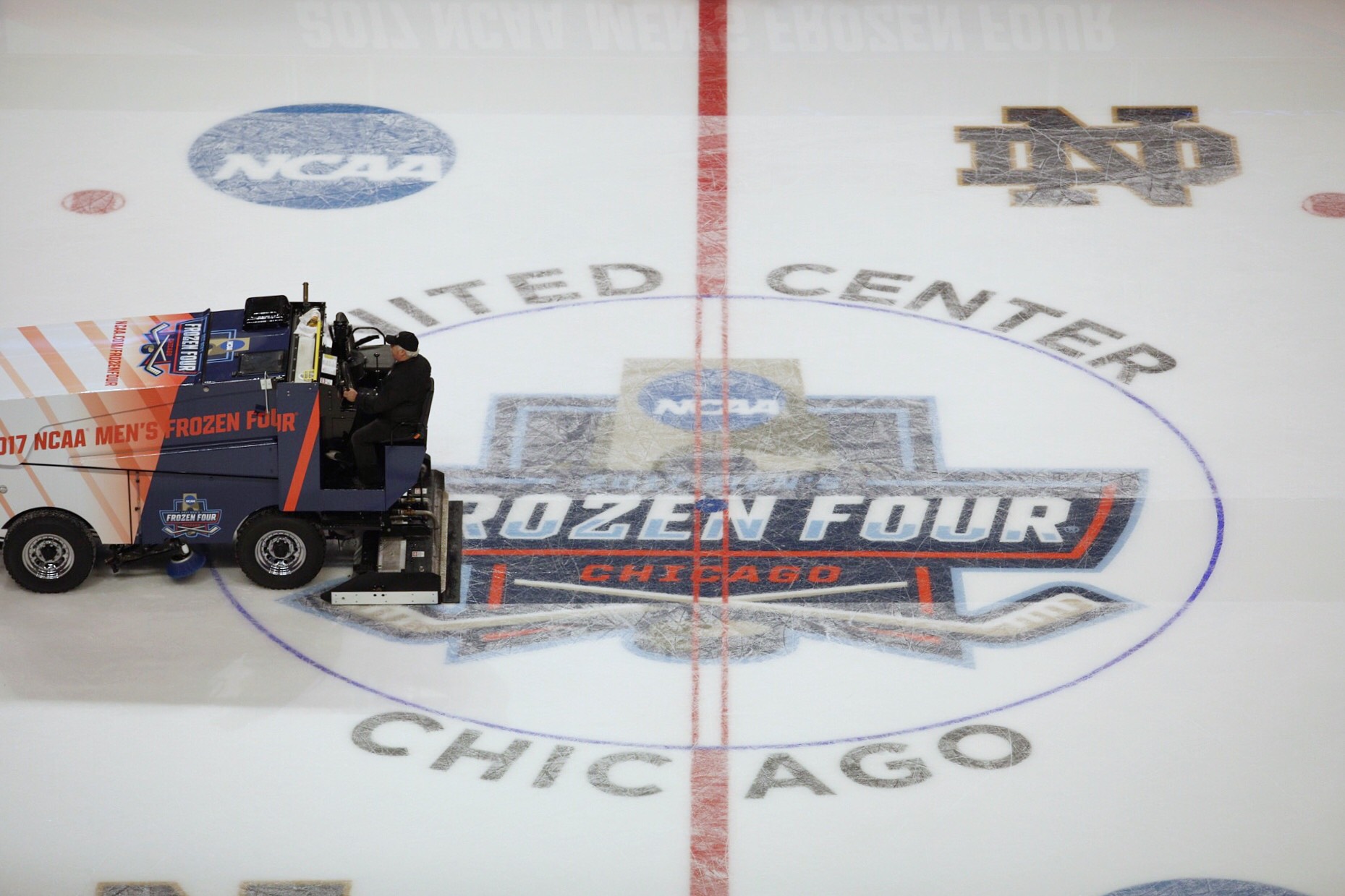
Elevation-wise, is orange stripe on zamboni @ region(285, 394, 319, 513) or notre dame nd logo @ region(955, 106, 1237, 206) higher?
notre dame nd logo @ region(955, 106, 1237, 206)

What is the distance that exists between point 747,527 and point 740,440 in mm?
658

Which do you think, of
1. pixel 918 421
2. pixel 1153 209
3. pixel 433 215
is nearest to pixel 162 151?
pixel 433 215

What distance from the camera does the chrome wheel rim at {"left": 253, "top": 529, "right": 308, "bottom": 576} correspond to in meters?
6.76

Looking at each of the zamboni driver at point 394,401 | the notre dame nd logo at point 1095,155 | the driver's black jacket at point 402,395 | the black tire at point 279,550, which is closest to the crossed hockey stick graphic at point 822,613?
the black tire at point 279,550

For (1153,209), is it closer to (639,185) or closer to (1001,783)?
(639,185)

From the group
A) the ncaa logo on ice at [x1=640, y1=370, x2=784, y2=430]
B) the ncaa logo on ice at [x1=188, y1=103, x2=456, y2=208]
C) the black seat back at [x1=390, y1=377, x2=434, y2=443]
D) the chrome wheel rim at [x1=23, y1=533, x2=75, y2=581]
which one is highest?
the ncaa logo on ice at [x1=188, y1=103, x2=456, y2=208]

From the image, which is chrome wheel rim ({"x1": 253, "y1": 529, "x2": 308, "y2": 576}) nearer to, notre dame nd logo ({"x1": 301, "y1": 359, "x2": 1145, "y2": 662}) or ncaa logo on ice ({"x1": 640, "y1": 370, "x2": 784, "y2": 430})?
notre dame nd logo ({"x1": 301, "y1": 359, "x2": 1145, "y2": 662})

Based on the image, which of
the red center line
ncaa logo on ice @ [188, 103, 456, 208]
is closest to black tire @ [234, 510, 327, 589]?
the red center line

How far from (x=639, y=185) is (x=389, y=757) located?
4635 mm

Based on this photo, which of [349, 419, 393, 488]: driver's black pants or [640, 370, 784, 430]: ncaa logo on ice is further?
[640, 370, 784, 430]: ncaa logo on ice

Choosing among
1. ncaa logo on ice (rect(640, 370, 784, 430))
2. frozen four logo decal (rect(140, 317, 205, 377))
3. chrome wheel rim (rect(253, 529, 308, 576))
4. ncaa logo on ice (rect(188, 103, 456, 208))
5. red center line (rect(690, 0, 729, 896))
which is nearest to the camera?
red center line (rect(690, 0, 729, 896))

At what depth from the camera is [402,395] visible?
670cm

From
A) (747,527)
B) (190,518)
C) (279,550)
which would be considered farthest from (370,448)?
(747,527)

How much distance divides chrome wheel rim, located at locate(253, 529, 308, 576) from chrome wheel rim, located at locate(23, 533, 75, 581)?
2.27 ft
